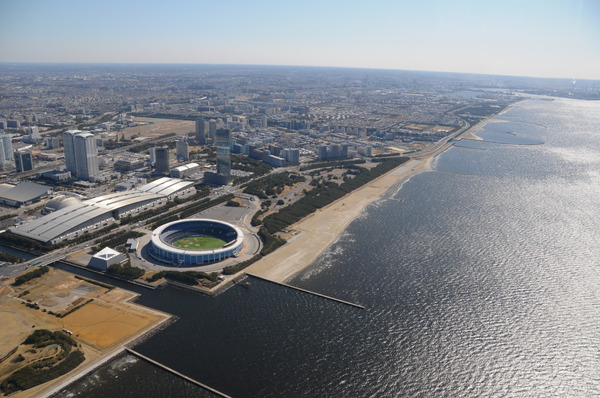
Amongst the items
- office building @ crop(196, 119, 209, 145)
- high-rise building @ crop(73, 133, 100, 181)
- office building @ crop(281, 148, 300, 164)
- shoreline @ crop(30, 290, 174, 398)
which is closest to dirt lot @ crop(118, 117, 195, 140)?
office building @ crop(196, 119, 209, 145)

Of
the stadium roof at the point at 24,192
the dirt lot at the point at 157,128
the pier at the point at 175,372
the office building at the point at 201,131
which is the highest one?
the office building at the point at 201,131

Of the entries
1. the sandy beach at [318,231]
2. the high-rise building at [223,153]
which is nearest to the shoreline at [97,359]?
the sandy beach at [318,231]

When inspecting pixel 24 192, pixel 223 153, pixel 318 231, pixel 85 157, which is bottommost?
pixel 318 231

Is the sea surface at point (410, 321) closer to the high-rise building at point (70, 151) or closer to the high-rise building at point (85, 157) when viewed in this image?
the high-rise building at point (85, 157)

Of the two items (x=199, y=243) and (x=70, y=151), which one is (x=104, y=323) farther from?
(x=70, y=151)

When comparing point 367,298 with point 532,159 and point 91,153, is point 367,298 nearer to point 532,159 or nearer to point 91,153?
point 91,153

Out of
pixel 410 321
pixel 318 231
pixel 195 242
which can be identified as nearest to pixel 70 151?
pixel 195 242

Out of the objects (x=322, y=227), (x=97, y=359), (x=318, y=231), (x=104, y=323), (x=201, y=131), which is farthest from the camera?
(x=201, y=131)

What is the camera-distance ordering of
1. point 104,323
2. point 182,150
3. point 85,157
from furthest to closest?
point 182,150 < point 85,157 < point 104,323
